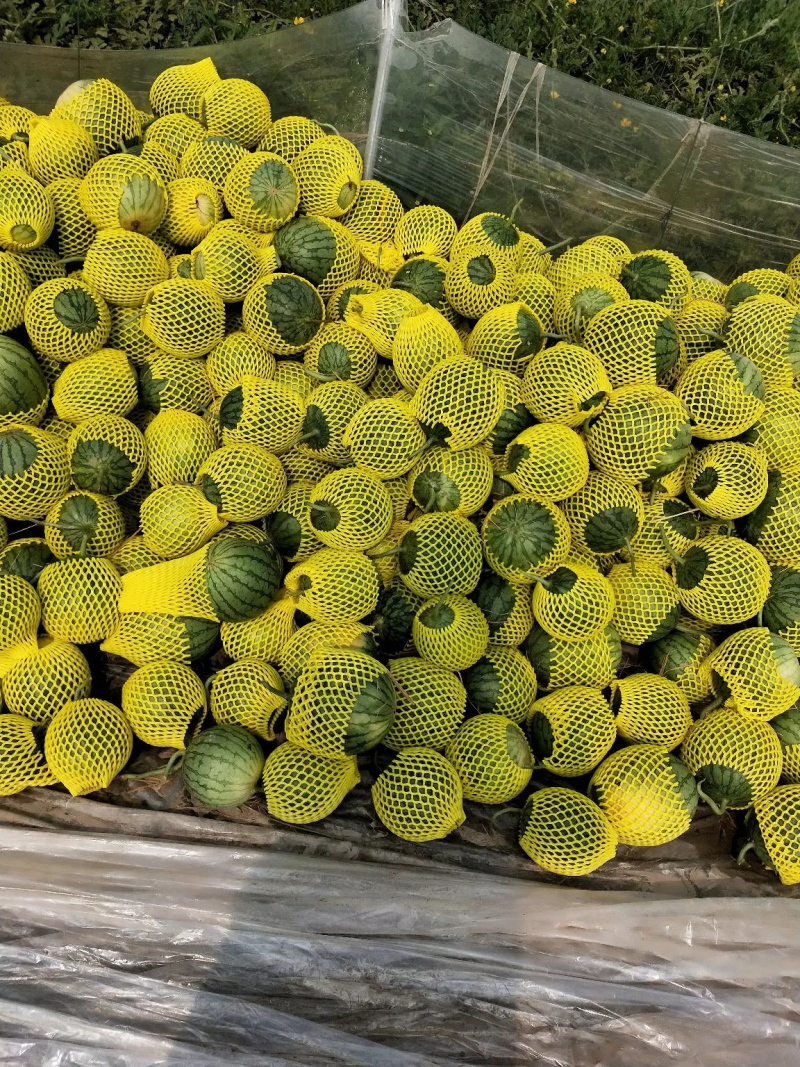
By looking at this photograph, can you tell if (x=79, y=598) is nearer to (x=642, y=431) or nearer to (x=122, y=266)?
(x=122, y=266)

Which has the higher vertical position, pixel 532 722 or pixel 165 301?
pixel 165 301

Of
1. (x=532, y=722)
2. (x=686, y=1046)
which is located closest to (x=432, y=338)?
(x=532, y=722)

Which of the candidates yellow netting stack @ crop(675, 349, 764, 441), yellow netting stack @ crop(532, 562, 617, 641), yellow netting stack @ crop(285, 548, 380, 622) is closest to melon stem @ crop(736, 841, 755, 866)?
yellow netting stack @ crop(532, 562, 617, 641)

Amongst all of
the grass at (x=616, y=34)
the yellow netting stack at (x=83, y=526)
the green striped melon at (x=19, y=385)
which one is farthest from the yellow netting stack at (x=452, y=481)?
the grass at (x=616, y=34)

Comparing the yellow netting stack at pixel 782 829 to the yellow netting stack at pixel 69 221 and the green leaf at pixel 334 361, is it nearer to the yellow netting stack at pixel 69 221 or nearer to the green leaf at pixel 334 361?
the green leaf at pixel 334 361

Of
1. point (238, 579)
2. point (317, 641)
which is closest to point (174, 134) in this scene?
point (238, 579)

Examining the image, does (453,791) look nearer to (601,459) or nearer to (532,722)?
(532,722)

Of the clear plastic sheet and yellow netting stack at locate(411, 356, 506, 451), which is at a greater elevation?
yellow netting stack at locate(411, 356, 506, 451)

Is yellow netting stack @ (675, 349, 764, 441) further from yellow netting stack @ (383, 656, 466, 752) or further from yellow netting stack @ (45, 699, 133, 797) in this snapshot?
yellow netting stack @ (45, 699, 133, 797)
